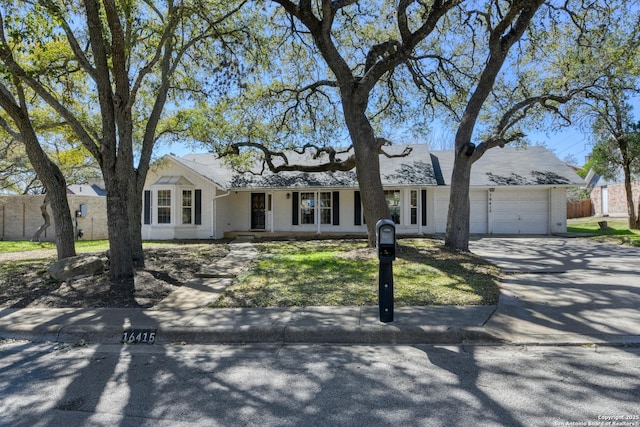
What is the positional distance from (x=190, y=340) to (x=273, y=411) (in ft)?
8.06

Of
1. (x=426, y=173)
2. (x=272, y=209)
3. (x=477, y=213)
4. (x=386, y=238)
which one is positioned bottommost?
(x=386, y=238)

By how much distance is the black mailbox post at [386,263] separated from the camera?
5309mm

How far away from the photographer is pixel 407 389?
3744 millimetres

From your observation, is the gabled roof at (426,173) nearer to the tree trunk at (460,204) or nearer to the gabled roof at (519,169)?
the gabled roof at (519,169)

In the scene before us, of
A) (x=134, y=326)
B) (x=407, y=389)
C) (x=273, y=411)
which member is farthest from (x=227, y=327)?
(x=407, y=389)

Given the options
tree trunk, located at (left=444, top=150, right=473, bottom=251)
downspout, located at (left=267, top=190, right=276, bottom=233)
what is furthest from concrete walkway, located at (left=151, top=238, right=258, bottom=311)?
downspout, located at (left=267, top=190, right=276, bottom=233)

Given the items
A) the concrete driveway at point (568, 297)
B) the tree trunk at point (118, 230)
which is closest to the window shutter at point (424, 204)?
the concrete driveway at point (568, 297)

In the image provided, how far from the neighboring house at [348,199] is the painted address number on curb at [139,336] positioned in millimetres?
14184

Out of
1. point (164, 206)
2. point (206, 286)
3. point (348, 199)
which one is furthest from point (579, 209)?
point (206, 286)

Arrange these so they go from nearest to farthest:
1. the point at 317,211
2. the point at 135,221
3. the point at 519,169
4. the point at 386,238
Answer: the point at 386,238
the point at 135,221
the point at 317,211
the point at 519,169

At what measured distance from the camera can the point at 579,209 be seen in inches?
1388

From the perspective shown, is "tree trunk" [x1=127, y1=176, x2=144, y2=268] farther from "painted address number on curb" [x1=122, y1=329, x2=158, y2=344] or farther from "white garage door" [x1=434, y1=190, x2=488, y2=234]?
"white garage door" [x1=434, y1=190, x2=488, y2=234]

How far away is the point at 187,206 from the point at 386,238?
16.4m

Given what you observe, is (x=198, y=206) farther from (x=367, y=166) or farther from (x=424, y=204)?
(x=367, y=166)
